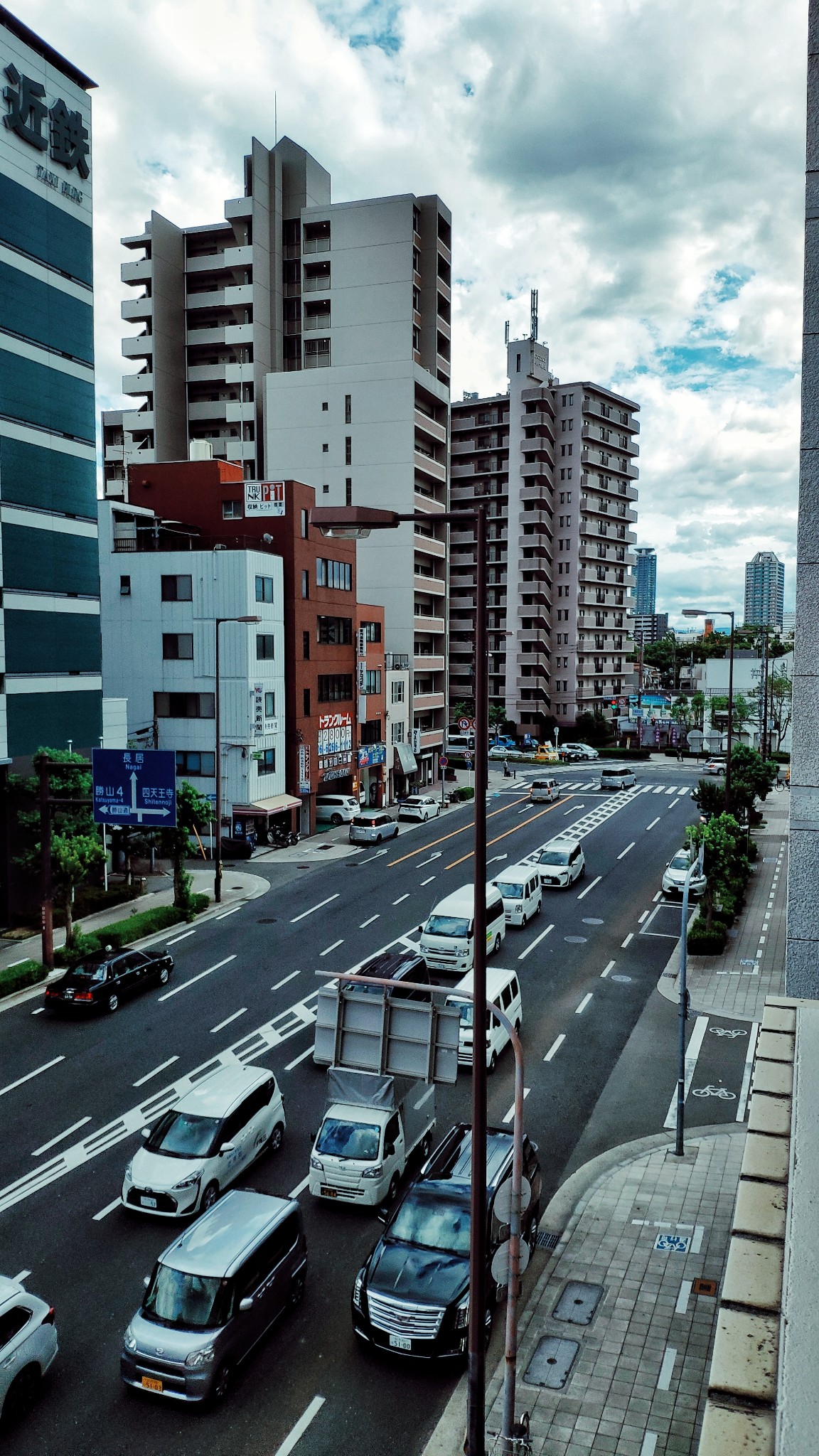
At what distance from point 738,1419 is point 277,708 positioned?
4531cm

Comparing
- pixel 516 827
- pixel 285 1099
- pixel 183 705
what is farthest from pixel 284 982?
pixel 516 827

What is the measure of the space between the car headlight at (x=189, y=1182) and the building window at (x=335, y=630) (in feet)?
130

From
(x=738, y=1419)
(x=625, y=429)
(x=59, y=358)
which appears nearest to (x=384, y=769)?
(x=59, y=358)

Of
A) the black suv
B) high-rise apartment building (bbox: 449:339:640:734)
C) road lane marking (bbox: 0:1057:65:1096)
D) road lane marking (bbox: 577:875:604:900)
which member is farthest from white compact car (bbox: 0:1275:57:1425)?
high-rise apartment building (bbox: 449:339:640:734)

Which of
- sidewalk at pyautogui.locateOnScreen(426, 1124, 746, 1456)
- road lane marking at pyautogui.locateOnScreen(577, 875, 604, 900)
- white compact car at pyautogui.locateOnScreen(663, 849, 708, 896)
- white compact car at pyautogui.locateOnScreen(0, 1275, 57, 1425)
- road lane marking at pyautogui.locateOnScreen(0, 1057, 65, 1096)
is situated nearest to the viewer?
sidewalk at pyautogui.locateOnScreen(426, 1124, 746, 1456)

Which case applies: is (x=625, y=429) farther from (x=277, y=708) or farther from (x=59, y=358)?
(x=59, y=358)

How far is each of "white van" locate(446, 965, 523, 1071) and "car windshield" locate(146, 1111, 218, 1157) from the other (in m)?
6.27

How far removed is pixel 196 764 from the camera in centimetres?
4909

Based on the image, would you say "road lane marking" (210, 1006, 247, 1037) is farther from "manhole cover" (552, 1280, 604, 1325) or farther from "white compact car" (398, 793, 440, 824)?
"white compact car" (398, 793, 440, 824)

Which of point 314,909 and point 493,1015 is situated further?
point 314,909

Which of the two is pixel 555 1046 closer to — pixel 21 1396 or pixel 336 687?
pixel 21 1396

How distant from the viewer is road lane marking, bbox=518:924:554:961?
30.7m

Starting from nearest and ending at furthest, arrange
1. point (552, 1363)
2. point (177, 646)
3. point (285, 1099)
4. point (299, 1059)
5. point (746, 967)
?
point (552, 1363) → point (285, 1099) → point (299, 1059) → point (746, 967) → point (177, 646)

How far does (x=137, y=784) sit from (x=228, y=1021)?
7.23m
